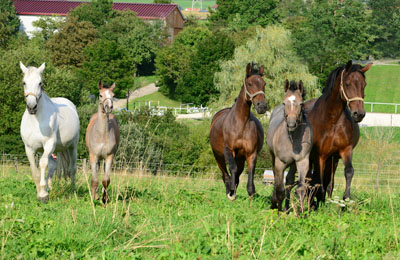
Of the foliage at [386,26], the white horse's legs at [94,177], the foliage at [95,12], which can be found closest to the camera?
the white horse's legs at [94,177]

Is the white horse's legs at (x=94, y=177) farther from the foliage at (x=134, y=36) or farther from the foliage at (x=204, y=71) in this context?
the foliage at (x=134, y=36)

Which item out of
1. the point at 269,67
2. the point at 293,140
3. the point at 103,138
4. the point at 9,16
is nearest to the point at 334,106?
the point at 293,140

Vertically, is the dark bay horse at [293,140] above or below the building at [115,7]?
below

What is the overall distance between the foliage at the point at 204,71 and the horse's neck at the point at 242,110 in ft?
174

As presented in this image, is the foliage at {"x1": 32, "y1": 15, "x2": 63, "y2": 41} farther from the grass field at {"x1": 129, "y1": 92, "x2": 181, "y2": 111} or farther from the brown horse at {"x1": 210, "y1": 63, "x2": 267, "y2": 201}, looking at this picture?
the brown horse at {"x1": 210, "y1": 63, "x2": 267, "y2": 201}

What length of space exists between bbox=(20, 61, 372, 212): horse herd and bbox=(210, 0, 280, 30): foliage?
271 ft

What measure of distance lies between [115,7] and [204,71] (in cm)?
4969

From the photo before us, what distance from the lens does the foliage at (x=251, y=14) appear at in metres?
94.3

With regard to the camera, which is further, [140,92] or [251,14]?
[251,14]

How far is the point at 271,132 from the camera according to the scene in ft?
32.9

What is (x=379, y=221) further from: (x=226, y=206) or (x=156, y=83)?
(x=156, y=83)

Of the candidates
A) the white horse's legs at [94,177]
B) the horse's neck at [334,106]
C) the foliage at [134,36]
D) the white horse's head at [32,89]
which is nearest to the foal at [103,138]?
the white horse's legs at [94,177]

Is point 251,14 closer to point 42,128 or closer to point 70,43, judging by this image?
point 70,43

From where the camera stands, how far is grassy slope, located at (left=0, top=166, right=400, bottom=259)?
6.55 meters
